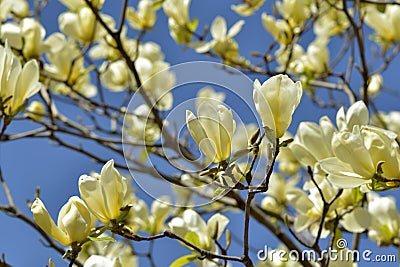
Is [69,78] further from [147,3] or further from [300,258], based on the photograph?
[300,258]

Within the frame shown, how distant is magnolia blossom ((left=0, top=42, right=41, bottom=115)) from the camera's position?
0.85 metres

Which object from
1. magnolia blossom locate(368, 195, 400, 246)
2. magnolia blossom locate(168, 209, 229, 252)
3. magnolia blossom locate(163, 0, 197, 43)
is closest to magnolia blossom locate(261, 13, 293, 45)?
magnolia blossom locate(163, 0, 197, 43)

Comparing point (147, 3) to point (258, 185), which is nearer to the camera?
point (258, 185)

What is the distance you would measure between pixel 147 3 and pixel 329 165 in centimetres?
134

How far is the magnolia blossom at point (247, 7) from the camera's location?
5.91ft

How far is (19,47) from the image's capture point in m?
1.38

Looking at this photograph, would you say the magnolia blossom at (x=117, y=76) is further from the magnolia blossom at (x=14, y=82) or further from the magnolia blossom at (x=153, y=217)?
the magnolia blossom at (x=14, y=82)

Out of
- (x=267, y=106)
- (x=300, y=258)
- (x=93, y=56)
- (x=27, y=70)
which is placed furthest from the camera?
(x=93, y=56)

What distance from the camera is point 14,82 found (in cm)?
88

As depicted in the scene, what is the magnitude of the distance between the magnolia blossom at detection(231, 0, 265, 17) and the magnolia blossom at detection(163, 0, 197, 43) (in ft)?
0.47

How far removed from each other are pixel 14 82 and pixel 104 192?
273 mm

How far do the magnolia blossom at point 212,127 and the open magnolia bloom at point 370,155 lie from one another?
152 mm

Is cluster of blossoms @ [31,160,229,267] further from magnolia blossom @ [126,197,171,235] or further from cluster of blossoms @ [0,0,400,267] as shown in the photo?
magnolia blossom @ [126,197,171,235]

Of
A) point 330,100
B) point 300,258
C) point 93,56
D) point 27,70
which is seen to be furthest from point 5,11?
point 330,100
